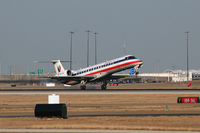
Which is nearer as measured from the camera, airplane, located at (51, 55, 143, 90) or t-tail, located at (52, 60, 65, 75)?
airplane, located at (51, 55, 143, 90)

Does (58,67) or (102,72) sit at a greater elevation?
(58,67)

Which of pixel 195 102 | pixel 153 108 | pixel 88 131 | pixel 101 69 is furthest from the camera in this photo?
pixel 101 69

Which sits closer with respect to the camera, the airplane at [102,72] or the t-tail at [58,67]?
the airplane at [102,72]

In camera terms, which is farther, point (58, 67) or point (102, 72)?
point (58, 67)

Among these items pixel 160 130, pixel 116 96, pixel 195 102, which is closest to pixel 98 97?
pixel 116 96

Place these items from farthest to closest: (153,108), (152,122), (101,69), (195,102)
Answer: (101,69) → (195,102) → (153,108) → (152,122)

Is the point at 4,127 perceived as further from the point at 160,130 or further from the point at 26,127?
the point at 160,130

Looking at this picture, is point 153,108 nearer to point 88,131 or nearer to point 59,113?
point 59,113

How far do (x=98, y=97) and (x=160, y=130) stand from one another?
37581 mm

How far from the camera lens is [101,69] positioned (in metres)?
80.2

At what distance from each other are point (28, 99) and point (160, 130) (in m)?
38.0

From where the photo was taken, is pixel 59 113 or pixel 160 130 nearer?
pixel 160 130

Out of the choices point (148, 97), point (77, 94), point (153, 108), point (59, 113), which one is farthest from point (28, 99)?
point (59, 113)

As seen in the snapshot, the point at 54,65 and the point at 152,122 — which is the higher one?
the point at 54,65
